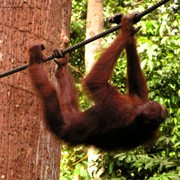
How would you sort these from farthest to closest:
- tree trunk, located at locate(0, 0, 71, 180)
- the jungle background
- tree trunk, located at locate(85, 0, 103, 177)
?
tree trunk, located at locate(85, 0, 103, 177)
the jungle background
tree trunk, located at locate(0, 0, 71, 180)

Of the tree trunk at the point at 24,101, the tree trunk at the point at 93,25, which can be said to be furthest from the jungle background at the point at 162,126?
the tree trunk at the point at 93,25

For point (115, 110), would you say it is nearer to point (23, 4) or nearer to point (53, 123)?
point (53, 123)

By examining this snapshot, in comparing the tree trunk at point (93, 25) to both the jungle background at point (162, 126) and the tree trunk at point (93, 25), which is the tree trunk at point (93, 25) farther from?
the jungle background at point (162, 126)

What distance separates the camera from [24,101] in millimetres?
3199

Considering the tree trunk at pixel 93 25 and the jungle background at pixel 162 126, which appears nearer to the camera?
the jungle background at pixel 162 126

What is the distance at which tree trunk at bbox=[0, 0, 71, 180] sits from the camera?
10.3 ft

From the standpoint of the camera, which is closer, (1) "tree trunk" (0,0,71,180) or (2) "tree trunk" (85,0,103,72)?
(1) "tree trunk" (0,0,71,180)

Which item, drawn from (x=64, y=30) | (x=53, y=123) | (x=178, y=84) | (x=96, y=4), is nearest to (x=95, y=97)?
(x=53, y=123)

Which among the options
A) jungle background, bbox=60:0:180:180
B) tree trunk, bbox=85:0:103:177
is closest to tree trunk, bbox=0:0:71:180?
jungle background, bbox=60:0:180:180

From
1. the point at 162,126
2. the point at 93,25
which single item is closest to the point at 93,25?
the point at 93,25

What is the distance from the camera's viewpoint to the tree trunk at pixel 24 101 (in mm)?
3139

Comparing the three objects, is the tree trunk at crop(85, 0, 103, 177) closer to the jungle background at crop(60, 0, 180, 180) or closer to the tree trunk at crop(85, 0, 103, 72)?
the tree trunk at crop(85, 0, 103, 72)

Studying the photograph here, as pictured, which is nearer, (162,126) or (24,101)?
(24,101)

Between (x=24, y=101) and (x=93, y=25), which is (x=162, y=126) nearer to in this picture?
(x=24, y=101)
